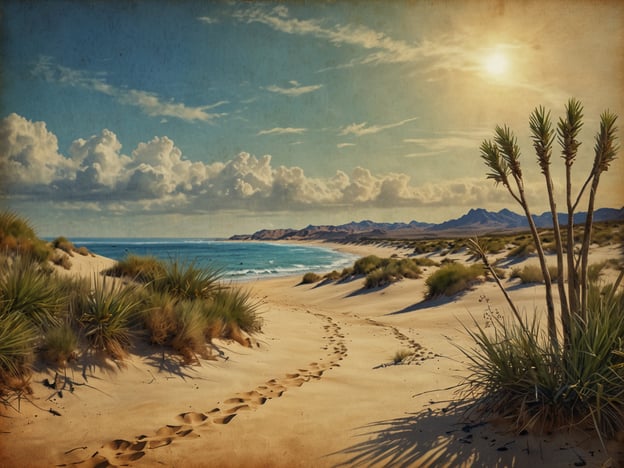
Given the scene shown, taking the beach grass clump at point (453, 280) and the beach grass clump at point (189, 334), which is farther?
the beach grass clump at point (453, 280)

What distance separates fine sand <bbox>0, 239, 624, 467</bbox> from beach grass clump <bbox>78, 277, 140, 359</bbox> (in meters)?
0.23

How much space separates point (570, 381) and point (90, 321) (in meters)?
5.41

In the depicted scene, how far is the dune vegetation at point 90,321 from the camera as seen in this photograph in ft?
16.1

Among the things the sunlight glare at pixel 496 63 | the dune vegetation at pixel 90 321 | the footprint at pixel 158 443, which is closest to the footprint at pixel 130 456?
the footprint at pixel 158 443

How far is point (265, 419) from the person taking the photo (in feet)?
15.1

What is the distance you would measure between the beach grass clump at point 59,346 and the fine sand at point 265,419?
16 centimetres

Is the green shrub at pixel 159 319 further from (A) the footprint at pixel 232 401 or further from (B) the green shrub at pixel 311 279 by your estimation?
(B) the green shrub at pixel 311 279

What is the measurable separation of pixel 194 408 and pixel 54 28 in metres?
5.60

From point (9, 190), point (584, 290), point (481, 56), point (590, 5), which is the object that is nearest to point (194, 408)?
point (584, 290)

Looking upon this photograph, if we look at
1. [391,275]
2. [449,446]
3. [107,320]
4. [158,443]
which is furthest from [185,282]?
[391,275]

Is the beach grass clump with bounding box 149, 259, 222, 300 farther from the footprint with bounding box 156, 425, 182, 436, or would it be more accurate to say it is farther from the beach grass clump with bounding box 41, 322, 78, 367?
the footprint with bounding box 156, 425, 182, 436

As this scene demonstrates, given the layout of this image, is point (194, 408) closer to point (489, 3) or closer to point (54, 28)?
point (54, 28)

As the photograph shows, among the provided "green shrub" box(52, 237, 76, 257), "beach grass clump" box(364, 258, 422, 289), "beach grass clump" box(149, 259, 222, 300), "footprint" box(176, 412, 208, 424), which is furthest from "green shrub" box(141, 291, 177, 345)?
"beach grass clump" box(364, 258, 422, 289)

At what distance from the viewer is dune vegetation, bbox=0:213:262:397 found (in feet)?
16.1
